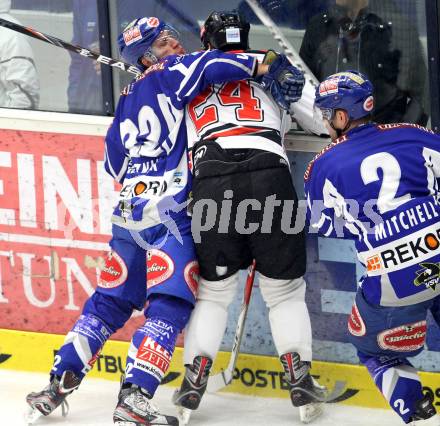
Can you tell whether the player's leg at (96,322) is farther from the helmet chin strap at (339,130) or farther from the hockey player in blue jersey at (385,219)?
the helmet chin strap at (339,130)

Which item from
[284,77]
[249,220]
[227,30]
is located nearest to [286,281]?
[249,220]

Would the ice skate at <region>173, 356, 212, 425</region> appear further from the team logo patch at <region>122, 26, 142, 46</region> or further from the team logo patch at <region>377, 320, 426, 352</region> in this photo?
the team logo patch at <region>122, 26, 142, 46</region>

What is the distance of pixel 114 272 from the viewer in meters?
4.99

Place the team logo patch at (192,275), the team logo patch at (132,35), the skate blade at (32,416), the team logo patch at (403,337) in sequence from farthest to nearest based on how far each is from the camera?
the skate blade at (32,416)
the team logo patch at (132,35)
the team logo patch at (192,275)
the team logo patch at (403,337)

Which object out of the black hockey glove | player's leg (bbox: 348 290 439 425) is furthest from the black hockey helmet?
player's leg (bbox: 348 290 439 425)

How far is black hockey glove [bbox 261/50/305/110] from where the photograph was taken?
15.4ft

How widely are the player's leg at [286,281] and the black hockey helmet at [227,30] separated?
19.8 inches

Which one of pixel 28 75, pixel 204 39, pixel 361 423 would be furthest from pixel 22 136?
pixel 361 423

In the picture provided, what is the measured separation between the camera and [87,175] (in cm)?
545

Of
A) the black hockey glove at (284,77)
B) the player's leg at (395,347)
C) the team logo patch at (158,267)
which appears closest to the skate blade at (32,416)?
the team logo patch at (158,267)

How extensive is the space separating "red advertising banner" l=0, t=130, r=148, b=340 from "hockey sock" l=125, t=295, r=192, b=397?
667mm

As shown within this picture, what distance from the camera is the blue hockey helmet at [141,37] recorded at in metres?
4.90

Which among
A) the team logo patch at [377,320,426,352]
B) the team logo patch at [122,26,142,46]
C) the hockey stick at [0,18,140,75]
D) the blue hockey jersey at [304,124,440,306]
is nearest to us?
the blue hockey jersey at [304,124,440,306]

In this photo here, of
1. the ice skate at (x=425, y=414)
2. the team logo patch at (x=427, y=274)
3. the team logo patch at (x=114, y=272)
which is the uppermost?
the team logo patch at (x=427, y=274)
